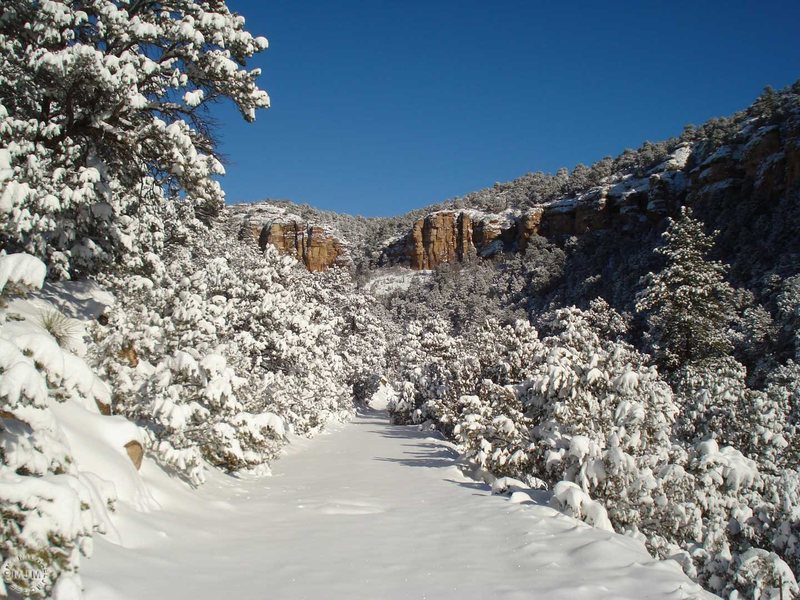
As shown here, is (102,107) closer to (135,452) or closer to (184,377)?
(184,377)

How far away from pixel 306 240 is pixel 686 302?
10876 cm

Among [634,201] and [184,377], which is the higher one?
[634,201]

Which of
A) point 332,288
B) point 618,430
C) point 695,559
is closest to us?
point 695,559

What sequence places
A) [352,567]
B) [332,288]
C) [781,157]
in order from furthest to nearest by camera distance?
[781,157] → [332,288] → [352,567]

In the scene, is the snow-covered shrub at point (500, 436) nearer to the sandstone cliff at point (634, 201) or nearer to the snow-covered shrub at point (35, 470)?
the snow-covered shrub at point (35, 470)

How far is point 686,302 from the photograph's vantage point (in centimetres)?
1905

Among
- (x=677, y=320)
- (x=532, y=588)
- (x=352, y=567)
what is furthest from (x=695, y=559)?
(x=677, y=320)

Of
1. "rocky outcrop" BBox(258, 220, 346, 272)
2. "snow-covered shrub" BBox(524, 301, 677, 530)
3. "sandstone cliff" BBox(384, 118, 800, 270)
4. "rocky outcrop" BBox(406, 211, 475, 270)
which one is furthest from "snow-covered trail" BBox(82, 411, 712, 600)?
"rocky outcrop" BBox(406, 211, 475, 270)

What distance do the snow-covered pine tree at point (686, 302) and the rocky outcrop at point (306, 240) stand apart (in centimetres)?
10248

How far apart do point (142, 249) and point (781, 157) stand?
57.7 metres

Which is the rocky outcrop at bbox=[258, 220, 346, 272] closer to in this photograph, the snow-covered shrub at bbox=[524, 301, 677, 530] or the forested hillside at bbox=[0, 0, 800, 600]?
the forested hillside at bbox=[0, 0, 800, 600]

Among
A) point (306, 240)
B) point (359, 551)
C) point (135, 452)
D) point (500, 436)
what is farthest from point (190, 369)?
point (306, 240)

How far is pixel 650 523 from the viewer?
25.3ft

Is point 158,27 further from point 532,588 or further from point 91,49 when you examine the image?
point 532,588
